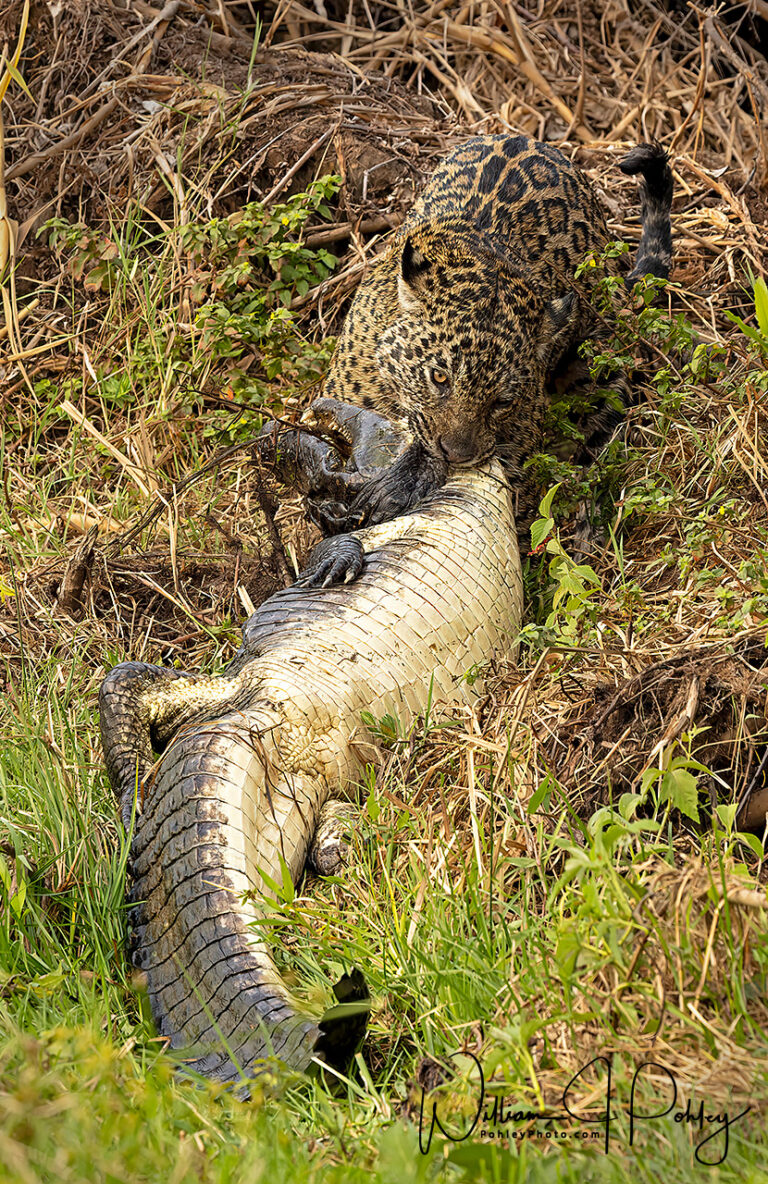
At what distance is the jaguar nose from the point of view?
4605 mm

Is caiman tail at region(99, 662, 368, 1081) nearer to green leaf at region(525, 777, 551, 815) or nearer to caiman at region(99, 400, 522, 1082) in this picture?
caiman at region(99, 400, 522, 1082)

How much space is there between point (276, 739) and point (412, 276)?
7.85 ft

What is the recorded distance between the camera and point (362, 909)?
121 inches

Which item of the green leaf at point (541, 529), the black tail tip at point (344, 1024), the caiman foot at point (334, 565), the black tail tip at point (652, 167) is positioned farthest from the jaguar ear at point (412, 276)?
the black tail tip at point (344, 1024)

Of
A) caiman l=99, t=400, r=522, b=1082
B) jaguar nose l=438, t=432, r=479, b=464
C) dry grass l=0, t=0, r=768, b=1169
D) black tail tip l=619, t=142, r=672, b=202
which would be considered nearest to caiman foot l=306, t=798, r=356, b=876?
caiman l=99, t=400, r=522, b=1082

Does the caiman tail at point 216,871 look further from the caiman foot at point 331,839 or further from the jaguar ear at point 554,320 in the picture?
the jaguar ear at point 554,320

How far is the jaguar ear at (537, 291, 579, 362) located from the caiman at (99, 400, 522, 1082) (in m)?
0.77

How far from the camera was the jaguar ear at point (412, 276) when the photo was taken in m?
4.84

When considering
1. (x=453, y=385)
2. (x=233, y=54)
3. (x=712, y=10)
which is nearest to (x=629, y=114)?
(x=712, y=10)

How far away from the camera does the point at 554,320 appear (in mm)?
4965

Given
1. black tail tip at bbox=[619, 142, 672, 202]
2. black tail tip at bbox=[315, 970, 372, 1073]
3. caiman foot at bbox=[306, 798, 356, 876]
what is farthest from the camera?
black tail tip at bbox=[619, 142, 672, 202]

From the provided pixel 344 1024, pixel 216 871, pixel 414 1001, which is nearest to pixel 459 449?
pixel 216 871

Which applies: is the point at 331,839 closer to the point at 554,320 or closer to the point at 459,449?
the point at 459,449

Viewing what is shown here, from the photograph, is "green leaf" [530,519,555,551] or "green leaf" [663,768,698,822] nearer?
"green leaf" [663,768,698,822]
